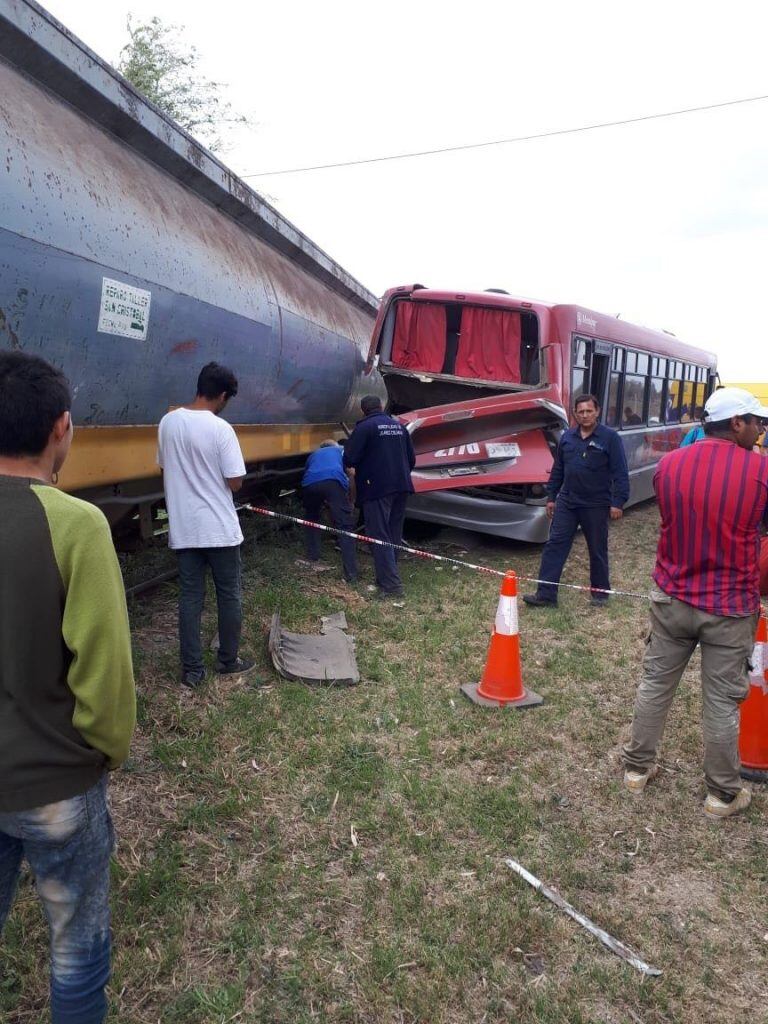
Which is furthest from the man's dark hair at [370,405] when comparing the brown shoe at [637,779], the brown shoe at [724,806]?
the brown shoe at [724,806]

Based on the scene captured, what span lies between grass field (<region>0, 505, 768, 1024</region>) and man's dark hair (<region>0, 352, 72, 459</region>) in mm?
1713

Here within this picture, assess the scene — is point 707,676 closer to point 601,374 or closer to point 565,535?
point 565,535

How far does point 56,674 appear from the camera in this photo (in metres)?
1.64

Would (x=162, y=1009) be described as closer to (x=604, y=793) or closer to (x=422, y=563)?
(x=604, y=793)

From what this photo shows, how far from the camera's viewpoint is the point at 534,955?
100 inches

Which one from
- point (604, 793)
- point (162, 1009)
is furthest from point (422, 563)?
point (162, 1009)

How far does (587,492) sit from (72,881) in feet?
17.4

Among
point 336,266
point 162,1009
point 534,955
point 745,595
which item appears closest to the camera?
point 162,1009

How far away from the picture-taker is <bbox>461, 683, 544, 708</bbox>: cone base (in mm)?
4402

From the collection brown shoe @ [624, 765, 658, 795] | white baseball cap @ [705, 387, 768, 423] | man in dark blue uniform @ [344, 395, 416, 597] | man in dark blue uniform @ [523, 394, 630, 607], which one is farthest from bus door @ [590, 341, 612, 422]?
brown shoe @ [624, 765, 658, 795]

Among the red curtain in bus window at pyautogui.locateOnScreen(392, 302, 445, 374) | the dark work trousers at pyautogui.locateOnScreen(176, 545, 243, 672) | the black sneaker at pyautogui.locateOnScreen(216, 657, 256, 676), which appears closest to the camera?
the dark work trousers at pyautogui.locateOnScreen(176, 545, 243, 672)

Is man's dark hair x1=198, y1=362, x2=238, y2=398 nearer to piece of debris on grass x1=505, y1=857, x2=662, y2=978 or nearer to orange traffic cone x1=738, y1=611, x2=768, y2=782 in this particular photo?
piece of debris on grass x1=505, y1=857, x2=662, y2=978

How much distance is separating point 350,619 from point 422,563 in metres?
1.98

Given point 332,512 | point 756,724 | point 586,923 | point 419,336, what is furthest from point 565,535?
point 586,923
